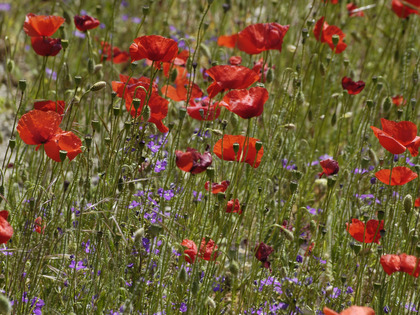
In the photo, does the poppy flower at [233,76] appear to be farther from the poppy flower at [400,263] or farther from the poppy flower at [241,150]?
the poppy flower at [400,263]

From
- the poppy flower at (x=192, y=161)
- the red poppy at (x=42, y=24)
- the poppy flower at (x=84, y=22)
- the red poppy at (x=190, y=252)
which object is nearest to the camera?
the poppy flower at (x=192, y=161)

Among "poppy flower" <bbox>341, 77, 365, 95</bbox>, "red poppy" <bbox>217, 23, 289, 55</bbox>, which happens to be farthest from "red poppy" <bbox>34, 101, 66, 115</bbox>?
"poppy flower" <bbox>341, 77, 365, 95</bbox>

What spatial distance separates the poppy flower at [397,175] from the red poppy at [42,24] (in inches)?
54.5

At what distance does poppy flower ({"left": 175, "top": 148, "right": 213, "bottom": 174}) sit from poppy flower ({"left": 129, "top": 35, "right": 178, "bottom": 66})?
0.43 metres

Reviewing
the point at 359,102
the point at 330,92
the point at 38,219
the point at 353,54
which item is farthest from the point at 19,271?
the point at 353,54

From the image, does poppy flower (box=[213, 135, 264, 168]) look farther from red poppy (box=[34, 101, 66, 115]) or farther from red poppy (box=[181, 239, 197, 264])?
red poppy (box=[34, 101, 66, 115])

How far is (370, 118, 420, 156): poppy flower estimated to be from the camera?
7.32ft

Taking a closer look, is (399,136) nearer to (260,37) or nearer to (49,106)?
(260,37)

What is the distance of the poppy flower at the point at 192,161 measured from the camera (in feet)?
6.56

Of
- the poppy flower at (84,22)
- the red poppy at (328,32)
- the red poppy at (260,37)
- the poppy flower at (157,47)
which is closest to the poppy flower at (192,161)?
the poppy flower at (157,47)

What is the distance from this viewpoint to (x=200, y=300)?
2.27 m

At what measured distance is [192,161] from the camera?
6.64 ft

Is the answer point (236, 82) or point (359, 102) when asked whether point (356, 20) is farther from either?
point (236, 82)

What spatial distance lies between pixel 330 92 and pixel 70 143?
2.31 m
